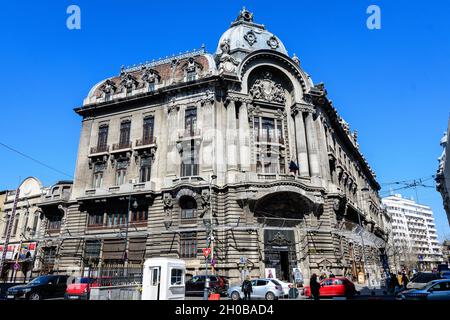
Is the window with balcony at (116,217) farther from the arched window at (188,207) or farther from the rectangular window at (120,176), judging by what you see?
the arched window at (188,207)

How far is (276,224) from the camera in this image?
102 ft

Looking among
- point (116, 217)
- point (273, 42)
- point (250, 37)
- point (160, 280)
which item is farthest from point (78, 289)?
point (273, 42)

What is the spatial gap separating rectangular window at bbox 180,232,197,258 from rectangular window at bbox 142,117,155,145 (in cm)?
1153

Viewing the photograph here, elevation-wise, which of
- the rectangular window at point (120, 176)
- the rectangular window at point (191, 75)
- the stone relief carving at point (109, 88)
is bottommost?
the rectangular window at point (120, 176)

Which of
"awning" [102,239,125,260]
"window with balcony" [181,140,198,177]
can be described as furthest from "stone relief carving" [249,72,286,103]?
"awning" [102,239,125,260]

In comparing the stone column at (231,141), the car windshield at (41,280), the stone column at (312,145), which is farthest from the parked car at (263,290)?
the stone column at (312,145)

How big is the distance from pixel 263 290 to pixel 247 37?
2987cm

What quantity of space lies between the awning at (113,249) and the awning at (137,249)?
2.78ft

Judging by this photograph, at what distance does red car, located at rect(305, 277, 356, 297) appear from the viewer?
→ 22797mm

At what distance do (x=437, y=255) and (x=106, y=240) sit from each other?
157 m

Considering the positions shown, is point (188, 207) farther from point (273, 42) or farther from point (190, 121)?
point (273, 42)

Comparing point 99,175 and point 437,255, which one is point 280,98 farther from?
point 437,255

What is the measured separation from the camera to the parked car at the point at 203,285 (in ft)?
78.7
